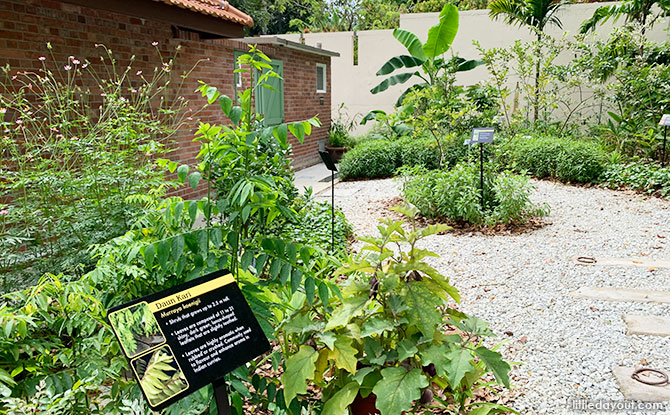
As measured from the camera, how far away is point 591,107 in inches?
575

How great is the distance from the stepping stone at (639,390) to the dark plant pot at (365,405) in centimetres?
153

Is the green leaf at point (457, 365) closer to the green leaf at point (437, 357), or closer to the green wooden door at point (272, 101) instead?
the green leaf at point (437, 357)

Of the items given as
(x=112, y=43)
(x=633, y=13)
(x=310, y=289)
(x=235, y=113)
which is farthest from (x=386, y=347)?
(x=633, y=13)

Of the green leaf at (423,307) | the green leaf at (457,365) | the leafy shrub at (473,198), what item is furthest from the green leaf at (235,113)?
the leafy shrub at (473,198)

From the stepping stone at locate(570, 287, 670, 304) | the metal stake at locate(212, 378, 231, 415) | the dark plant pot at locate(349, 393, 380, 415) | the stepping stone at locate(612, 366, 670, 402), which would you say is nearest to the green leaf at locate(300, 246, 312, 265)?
the metal stake at locate(212, 378, 231, 415)

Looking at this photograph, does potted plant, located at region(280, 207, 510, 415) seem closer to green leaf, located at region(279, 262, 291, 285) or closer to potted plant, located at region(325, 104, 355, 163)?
green leaf, located at region(279, 262, 291, 285)

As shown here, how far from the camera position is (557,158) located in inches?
392

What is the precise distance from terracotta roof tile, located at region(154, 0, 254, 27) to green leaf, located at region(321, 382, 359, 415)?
4.84m

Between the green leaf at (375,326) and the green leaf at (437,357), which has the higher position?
the green leaf at (375,326)

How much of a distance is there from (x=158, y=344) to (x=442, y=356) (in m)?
1.17

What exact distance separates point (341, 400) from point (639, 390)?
1.87m

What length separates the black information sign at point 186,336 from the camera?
1520 mm

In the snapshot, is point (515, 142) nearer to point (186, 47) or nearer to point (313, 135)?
point (313, 135)

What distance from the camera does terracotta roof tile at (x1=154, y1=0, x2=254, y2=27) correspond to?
18.9 feet
